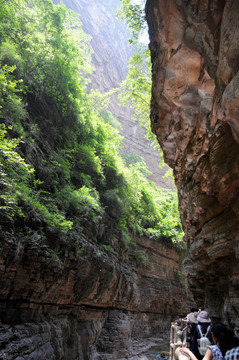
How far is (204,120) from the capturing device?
5773 mm

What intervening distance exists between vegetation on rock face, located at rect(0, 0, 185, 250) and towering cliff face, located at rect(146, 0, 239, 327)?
15.2ft

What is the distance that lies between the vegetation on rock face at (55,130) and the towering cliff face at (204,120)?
15.2ft

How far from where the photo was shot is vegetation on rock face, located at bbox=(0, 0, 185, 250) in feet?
32.6

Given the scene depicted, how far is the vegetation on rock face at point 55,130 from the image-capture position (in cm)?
994

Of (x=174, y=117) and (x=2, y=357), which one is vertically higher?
(x=174, y=117)

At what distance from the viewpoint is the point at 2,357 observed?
6.54 meters

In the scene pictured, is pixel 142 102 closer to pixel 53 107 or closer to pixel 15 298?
pixel 53 107

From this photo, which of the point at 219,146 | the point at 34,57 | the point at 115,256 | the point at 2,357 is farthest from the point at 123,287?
the point at 34,57

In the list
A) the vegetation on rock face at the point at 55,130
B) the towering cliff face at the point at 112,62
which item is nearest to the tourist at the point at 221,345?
the vegetation on rock face at the point at 55,130

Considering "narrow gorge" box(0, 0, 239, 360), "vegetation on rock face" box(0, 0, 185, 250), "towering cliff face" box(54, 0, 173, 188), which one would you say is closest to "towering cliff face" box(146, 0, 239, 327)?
"narrow gorge" box(0, 0, 239, 360)

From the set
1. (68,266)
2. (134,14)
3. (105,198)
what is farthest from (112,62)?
(68,266)

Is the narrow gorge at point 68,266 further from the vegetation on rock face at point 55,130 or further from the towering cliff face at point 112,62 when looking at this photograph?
the towering cliff face at point 112,62

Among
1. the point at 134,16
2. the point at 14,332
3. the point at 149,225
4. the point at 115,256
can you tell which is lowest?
the point at 14,332

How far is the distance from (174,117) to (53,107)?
9.31 m
